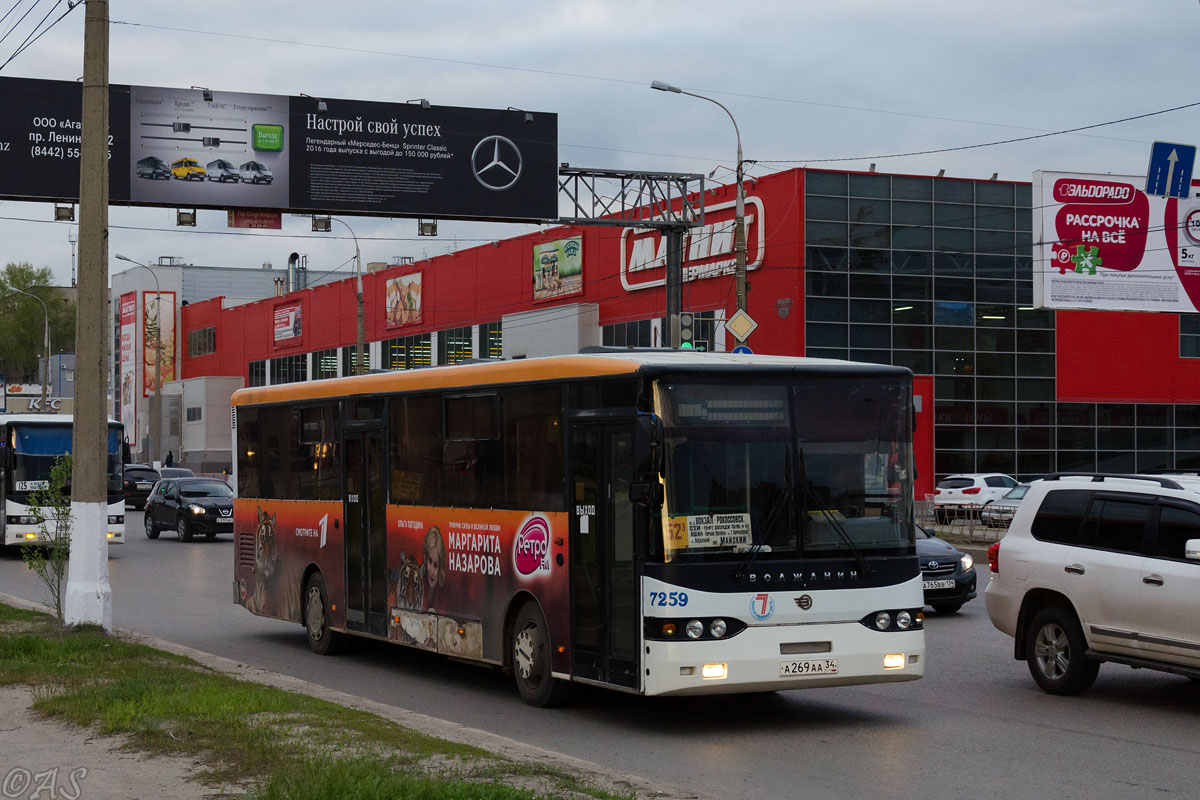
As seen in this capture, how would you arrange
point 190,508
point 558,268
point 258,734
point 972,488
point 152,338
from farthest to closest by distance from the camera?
point 152,338 → point 558,268 → point 972,488 → point 190,508 → point 258,734

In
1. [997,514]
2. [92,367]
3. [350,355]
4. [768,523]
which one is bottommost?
[997,514]

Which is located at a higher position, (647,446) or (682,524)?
(647,446)

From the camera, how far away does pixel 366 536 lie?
15.1 metres

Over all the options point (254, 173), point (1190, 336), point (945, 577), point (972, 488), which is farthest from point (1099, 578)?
point (1190, 336)

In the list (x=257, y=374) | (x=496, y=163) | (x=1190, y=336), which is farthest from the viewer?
(x=257, y=374)

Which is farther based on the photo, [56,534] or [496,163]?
[496,163]

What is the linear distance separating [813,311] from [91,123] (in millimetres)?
34712

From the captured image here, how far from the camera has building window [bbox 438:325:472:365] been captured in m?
66.7

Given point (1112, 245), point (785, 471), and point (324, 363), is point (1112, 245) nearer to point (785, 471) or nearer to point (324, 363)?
point (785, 471)

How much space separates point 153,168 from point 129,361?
79.0m

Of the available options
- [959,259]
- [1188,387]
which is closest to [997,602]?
[959,259]

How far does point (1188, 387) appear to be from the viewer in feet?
177

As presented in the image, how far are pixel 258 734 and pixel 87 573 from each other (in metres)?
6.72

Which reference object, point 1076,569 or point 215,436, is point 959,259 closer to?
point 1076,569
